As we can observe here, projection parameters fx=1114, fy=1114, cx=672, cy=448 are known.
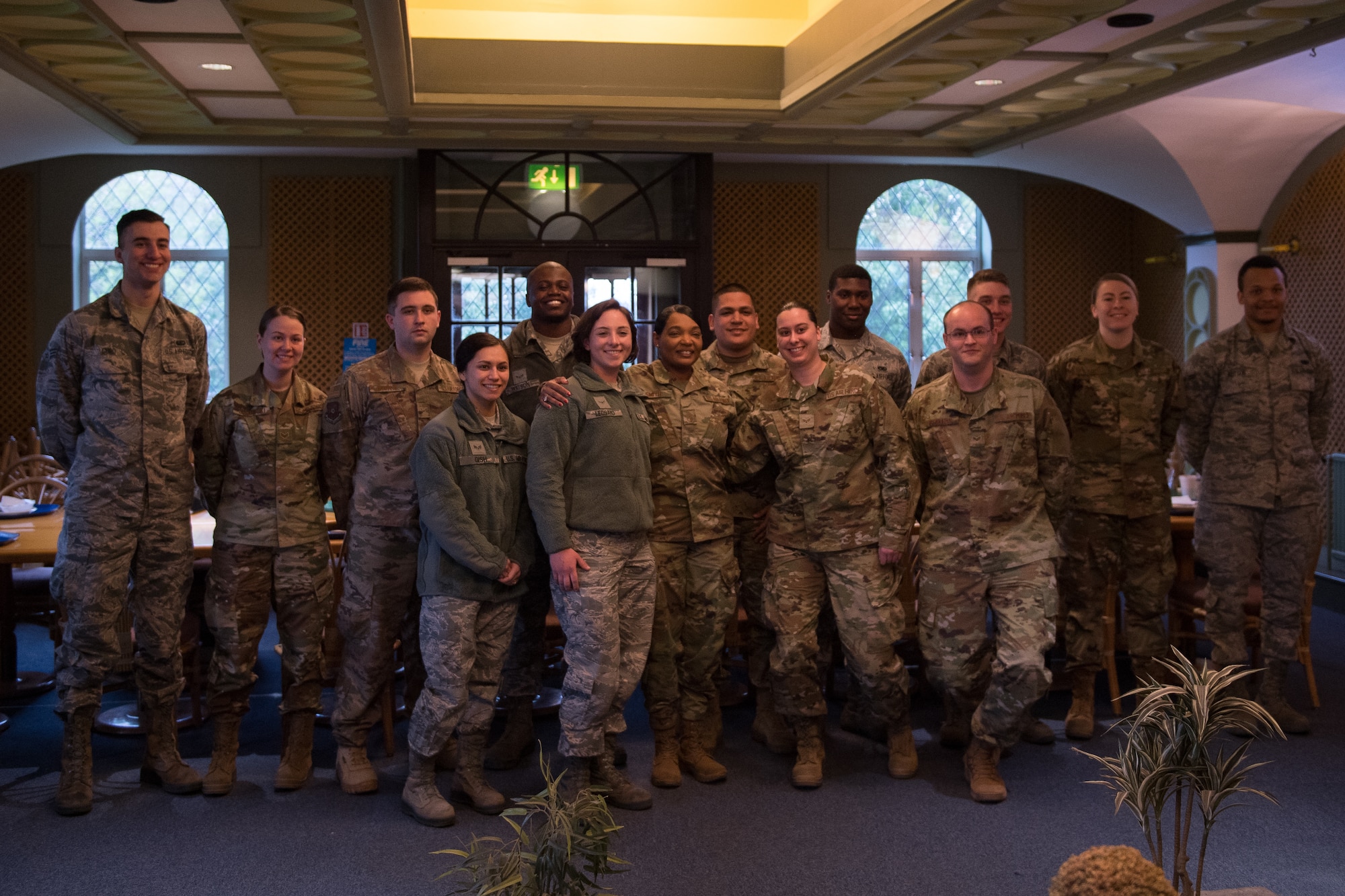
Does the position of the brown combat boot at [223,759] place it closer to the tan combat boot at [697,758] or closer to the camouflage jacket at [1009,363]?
the tan combat boot at [697,758]

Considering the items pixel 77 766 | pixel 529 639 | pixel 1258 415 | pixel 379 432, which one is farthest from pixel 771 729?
pixel 77 766

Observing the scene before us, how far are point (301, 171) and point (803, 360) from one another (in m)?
6.99

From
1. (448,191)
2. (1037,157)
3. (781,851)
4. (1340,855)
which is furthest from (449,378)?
(1037,157)

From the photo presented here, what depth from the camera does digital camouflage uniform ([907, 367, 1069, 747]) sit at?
4.09 m

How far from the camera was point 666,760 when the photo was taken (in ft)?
14.3

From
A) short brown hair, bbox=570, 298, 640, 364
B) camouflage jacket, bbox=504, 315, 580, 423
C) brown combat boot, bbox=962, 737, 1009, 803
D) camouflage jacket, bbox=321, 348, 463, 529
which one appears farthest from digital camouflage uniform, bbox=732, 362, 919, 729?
camouflage jacket, bbox=321, 348, 463, 529

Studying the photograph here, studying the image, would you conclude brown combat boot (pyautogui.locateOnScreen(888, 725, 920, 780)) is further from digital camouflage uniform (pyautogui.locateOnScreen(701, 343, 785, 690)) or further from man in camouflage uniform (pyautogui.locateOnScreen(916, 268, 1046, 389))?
man in camouflage uniform (pyautogui.locateOnScreen(916, 268, 1046, 389))

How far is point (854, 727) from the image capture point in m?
4.93

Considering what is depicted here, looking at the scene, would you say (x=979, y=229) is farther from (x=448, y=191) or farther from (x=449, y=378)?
(x=449, y=378)

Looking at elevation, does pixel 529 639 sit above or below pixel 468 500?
below

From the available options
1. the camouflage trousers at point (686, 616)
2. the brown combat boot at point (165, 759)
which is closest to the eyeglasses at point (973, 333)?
the camouflage trousers at point (686, 616)

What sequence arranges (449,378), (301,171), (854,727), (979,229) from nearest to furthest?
1. (449,378)
2. (854,727)
3. (301,171)
4. (979,229)

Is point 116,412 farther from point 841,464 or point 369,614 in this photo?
point 841,464

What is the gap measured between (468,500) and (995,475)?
6.38ft
